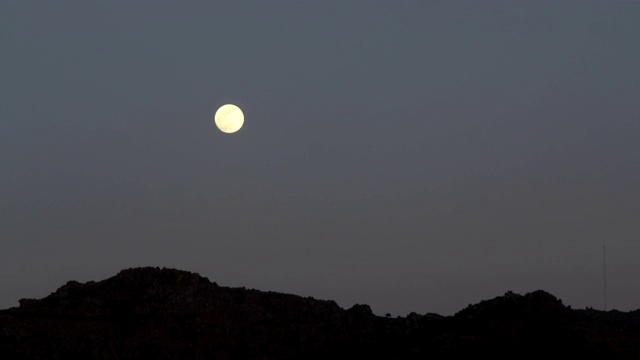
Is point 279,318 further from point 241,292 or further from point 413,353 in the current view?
point 413,353

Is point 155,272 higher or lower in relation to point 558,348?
higher

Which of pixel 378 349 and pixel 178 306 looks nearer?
pixel 378 349

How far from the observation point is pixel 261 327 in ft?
200

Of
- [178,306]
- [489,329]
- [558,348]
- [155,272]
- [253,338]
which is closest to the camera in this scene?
[558,348]

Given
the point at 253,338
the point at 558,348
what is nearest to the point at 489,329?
the point at 558,348

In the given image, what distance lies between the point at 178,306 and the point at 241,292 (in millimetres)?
6450

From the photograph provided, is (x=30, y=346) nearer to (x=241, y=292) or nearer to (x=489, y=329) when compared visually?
(x=241, y=292)

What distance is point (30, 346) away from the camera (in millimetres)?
52656

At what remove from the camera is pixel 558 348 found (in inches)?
1870

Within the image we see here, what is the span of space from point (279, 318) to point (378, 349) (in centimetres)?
1289

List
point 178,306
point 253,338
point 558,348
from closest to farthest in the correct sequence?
point 558,348 → point 253,338 → point 178,306

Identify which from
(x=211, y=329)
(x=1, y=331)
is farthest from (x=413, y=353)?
(x=1, y=331)

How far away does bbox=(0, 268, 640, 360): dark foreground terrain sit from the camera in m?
49.0

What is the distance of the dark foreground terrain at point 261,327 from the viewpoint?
4900 cm
